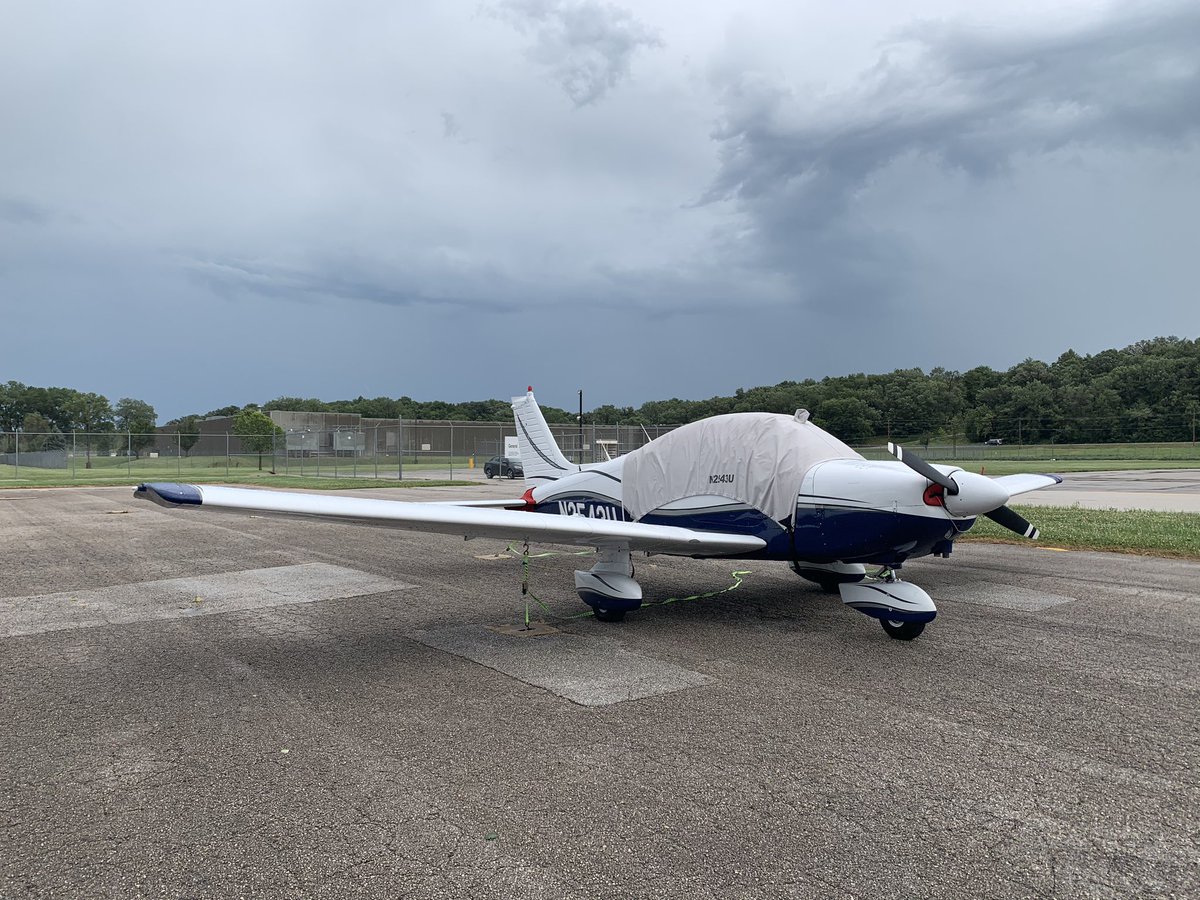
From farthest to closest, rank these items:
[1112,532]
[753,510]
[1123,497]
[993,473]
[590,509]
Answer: [993,473] < [1123,497] < [1112,532] < [590,509] < [753,510]

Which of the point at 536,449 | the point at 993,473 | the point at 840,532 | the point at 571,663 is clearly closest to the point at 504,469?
the point at 993,473

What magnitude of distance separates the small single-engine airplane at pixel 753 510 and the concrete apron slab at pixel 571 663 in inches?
33.1

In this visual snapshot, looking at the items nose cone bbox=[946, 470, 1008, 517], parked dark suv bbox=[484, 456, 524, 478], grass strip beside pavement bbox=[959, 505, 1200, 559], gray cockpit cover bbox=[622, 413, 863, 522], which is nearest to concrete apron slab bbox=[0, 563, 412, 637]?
gray cockpit cover bbox=[622, 413, 863, 522]

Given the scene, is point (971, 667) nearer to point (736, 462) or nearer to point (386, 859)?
point (736, 462)

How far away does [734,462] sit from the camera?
23.0ft

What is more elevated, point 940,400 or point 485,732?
point 940,400

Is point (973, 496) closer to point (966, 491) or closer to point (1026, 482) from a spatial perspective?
point (966, 491)

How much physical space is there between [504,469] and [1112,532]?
2996cm

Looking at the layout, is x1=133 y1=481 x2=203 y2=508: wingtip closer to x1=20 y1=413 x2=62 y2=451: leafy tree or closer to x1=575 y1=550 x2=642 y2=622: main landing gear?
x1=575 y1=550 x2=642 y2=622: main landing gear

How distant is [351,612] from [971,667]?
560 centimetres

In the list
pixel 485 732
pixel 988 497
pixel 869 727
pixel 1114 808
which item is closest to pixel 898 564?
pixel 988 497

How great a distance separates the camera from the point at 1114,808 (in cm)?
326

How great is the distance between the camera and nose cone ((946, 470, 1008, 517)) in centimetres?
557

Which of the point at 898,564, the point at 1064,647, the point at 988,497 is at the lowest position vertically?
the point at 1064,647
